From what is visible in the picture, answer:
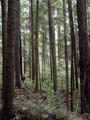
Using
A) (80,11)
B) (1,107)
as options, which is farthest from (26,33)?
(1,107)

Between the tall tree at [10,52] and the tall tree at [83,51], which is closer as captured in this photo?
the tall tree at [10,52]

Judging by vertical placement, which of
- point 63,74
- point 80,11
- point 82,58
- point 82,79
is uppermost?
point 80,11

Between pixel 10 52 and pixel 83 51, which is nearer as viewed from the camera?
pixel 10 52

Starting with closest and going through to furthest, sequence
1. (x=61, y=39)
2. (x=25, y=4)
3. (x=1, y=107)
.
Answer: (x=1, y=107)
(x=25, y=4)
(x=61, y=39)

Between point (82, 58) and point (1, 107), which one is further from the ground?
point (82, 58)

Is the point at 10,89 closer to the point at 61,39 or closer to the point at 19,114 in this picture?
the point at 19,114

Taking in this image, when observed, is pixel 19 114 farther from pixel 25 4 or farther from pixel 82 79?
pixel 25 4

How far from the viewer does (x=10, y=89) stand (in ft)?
23.6

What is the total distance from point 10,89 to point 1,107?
0.76 m

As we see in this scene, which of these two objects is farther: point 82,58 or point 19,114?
point 82,58

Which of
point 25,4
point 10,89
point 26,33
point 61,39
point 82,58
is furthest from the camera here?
point 26,33

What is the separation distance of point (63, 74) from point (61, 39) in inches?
224

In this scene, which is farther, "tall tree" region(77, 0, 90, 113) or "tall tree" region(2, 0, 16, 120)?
"tall tree" region(77, 0, 90, 113)

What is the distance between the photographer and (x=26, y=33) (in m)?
32.6
